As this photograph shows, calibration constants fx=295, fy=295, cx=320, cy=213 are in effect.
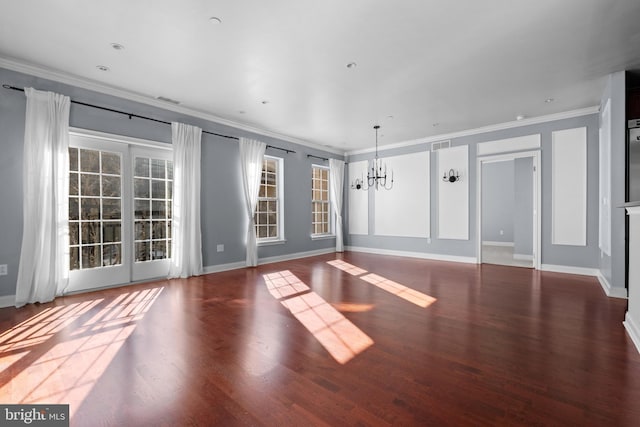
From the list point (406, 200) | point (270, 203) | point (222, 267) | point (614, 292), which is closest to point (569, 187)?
point (614, 292)

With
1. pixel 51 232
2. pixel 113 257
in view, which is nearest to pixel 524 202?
pixel 113 257

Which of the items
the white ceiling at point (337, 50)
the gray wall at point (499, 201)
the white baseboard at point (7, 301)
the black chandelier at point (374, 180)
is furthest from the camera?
the gray wall at point (499, 201)

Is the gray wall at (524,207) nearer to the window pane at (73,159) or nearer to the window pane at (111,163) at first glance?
the window pane at (111,163)

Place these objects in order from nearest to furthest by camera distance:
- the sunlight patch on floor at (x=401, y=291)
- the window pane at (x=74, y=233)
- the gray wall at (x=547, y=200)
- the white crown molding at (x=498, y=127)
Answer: the sunlight patch on floor at (x=401, y=291), the window pane at (x=74, y=233), the gray wall at (x=547, y=200), the white crown molding at (x=498, y=127)

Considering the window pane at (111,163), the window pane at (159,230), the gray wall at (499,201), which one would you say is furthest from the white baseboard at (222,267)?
the gray wall at (499,201)

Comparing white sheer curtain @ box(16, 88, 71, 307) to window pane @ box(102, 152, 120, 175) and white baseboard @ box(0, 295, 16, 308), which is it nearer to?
white baseboard @ box(0, 295, 16, 308)

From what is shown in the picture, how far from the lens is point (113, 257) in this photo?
A: 4.37 m

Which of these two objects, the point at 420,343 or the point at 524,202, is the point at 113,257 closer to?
the point at 420,343

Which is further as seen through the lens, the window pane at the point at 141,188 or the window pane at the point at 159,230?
the window pane at the point at 159,230

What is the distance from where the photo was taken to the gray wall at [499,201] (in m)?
9.29

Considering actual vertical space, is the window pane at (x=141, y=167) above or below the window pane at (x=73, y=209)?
above

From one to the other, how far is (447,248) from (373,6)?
5549 millimetres

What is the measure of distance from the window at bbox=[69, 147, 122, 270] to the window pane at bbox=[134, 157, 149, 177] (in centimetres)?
25

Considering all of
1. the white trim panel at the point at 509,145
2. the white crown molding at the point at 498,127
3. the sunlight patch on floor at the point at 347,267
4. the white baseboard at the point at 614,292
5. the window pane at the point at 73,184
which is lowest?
the sunlight patch on floor at the point at 347,267
